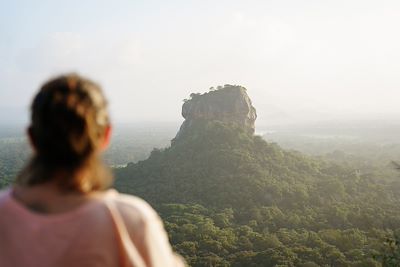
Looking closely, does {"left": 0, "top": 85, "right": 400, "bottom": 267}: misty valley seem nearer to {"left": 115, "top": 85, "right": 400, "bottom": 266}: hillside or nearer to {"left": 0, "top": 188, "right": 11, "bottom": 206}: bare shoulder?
{"left": 115, "top": 85, "right": 400, "bottom": 266}: hillside

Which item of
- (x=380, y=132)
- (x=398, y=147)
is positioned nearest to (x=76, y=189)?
(x=398, y=147)

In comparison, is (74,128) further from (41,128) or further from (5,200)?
(5,200)

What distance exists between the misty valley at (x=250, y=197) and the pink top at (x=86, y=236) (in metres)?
8.10

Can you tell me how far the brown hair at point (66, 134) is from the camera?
113 centimetres

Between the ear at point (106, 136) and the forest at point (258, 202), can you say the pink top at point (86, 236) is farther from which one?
the forest at point (258, 202)

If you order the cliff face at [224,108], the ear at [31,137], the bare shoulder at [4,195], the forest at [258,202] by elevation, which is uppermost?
the cliff face at [224,108]

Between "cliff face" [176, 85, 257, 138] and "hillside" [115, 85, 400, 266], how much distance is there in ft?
0.39

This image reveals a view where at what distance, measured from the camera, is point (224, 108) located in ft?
149

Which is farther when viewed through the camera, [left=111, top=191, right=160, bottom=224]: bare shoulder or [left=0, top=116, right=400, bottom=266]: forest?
[left=0, top=116, right=400, bottom=266]: forest

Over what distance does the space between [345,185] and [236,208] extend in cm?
1022

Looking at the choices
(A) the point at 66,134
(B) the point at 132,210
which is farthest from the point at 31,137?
(B) the point at 132,210

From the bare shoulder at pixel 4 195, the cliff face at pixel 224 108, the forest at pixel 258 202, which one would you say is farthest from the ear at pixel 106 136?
the cliff face at pixel 224 108

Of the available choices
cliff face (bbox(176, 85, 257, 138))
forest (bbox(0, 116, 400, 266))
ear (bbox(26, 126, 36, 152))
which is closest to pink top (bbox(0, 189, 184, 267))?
ear (bbox(26, 126, 36, 152))

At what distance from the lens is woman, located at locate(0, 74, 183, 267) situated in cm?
108
